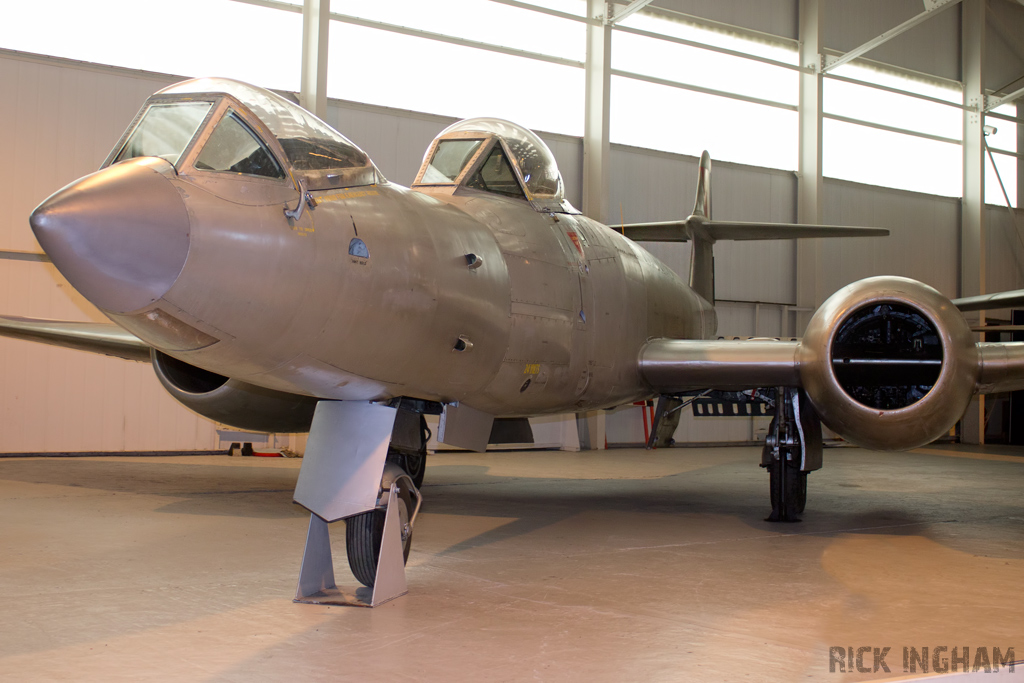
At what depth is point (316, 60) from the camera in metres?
13.4

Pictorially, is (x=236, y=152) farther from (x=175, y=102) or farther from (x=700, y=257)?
(x=700, y=257)

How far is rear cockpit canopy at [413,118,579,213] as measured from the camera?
6109mm

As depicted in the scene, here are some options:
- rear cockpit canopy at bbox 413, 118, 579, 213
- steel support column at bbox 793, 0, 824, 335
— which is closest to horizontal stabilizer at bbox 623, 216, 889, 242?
rear cockpit canopy at bbox 413, 118, 579, 213

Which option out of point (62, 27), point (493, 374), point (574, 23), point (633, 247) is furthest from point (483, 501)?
point (574, 23)

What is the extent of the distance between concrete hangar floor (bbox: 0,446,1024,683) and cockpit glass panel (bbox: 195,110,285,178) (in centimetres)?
212

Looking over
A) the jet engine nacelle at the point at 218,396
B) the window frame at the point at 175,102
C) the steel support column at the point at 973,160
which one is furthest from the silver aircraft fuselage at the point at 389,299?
the steel support column at the point at 973,160

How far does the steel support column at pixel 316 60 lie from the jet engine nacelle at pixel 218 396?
713cm

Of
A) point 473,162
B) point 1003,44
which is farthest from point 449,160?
point 1003,44

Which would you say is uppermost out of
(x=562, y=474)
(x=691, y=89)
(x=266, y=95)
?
(x=691, y=89)

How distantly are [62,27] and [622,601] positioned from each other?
506 inches

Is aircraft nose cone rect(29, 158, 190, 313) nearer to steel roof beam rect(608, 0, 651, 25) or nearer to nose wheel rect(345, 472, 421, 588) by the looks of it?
nose wheel rect(345, 472, 421, 588)

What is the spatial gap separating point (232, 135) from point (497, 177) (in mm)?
2739

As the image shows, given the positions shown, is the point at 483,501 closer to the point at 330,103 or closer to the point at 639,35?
the point at 330,103

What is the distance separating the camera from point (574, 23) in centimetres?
1727
